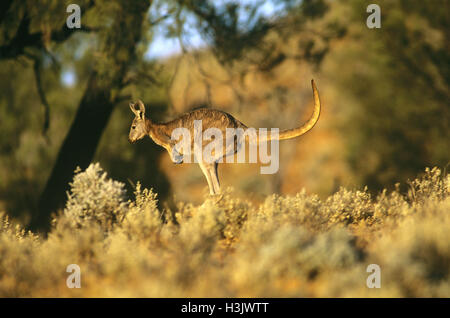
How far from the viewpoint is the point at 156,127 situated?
9430mm

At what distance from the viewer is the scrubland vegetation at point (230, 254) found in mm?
5719

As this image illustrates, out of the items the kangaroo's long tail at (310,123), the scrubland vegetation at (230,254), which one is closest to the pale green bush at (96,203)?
the scrubland vegetation at (230,254)

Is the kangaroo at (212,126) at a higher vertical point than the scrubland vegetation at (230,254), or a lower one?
higher

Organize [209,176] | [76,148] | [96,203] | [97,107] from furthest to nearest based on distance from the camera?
[97,107] < [76,148] < [209,176] < [96,203]

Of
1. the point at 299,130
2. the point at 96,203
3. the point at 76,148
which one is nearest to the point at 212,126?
the point at 299,130

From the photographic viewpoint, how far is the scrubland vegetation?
5.72m

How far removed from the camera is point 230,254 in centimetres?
716

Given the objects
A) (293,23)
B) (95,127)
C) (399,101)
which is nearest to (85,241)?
(95,127)

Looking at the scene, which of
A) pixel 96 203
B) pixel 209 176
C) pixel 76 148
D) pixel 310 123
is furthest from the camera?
pixel 76 148

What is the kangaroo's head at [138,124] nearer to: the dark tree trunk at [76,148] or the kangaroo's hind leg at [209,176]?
the kangaroo's hind leg at [209,176]

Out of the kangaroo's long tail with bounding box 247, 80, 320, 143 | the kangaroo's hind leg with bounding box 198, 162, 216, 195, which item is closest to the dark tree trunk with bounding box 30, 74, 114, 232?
the kangaroo's hind leg with bounding box 198, 162, 216, 195

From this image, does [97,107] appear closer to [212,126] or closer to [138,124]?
[138,124]

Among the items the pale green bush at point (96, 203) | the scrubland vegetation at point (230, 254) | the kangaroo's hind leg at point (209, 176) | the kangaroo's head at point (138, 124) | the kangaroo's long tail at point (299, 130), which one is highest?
the kangaroo's head at point (138, 124)

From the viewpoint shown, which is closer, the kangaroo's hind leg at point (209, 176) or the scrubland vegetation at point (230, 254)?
the scrubland vegetation at point (230, 254)
